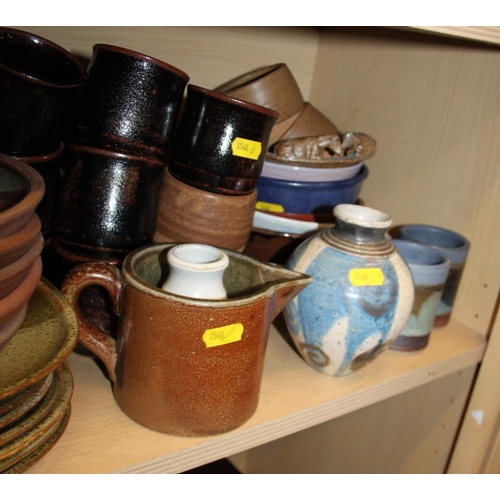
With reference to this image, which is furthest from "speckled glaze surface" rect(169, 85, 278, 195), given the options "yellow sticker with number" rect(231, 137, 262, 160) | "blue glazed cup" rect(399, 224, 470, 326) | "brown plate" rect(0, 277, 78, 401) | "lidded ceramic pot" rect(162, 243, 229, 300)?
"blue glazed cup" rect(399, 224, 470, 326)

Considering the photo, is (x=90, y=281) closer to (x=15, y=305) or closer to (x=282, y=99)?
(x=15, y=305)

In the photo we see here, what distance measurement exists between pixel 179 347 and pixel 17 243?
189mm

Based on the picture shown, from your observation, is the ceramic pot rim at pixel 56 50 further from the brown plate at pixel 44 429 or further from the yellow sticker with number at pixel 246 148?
the brown plate at pixel 44 429

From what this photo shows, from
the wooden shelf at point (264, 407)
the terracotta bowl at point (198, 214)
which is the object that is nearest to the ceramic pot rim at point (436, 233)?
the wooden shelf at point (264, 407)

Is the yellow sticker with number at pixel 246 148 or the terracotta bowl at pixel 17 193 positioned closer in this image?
the terracotta bowl at pixel 17 193

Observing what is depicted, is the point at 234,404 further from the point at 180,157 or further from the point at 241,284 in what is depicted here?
the point at 180,157

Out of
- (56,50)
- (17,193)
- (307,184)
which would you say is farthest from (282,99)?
(17,193)

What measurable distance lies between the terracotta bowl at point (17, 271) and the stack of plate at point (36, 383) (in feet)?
0.24

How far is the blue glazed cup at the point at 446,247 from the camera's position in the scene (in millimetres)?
871

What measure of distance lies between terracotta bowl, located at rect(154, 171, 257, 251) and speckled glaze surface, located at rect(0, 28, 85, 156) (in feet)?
0.46

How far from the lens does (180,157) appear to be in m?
0.68

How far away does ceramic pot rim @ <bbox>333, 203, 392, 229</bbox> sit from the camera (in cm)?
69

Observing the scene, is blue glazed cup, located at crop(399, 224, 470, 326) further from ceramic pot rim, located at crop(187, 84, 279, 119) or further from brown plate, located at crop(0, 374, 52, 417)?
brown plate, located at crop(0, 374, 52, 417)

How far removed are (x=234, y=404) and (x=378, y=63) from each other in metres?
0.64
